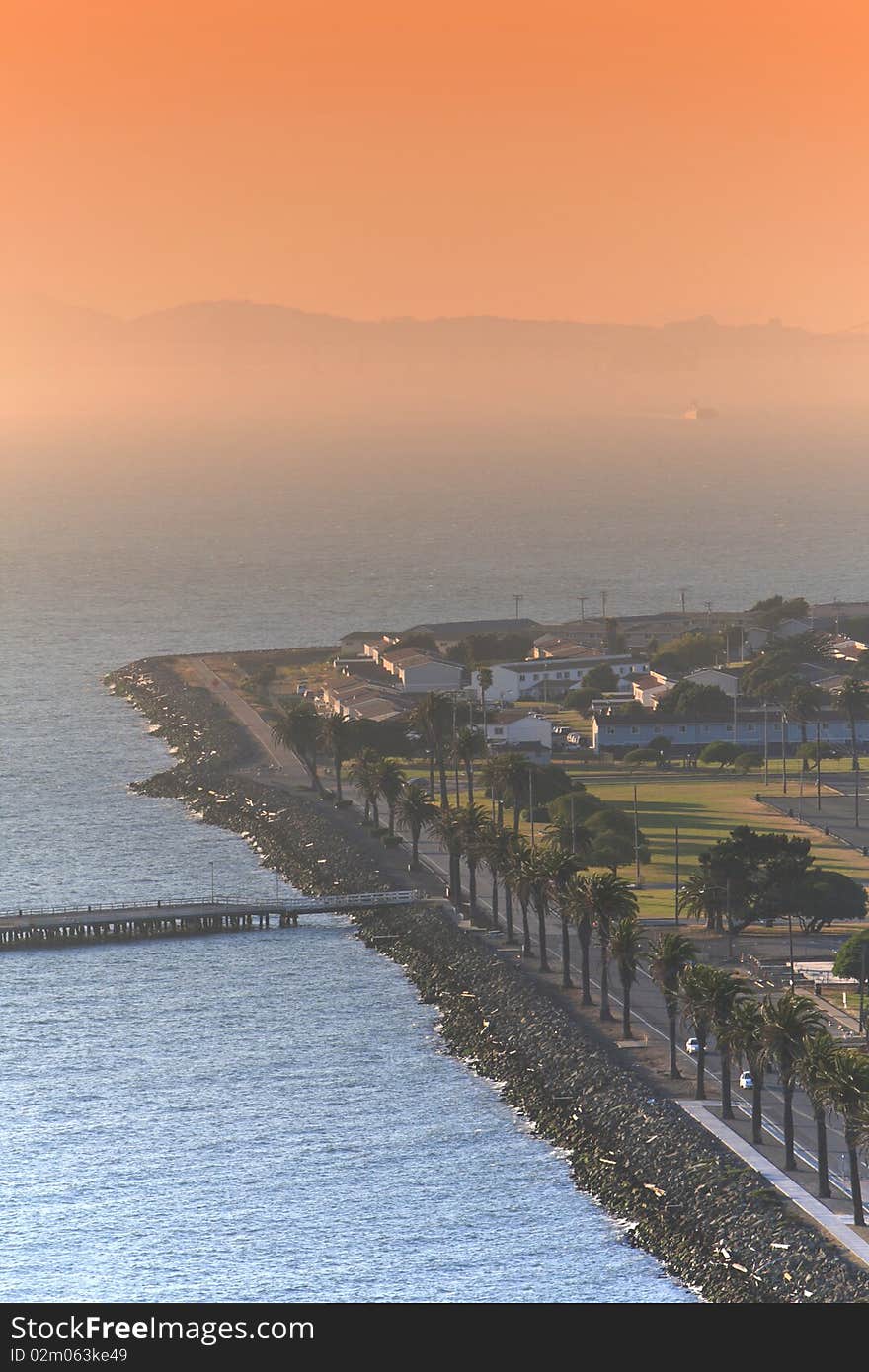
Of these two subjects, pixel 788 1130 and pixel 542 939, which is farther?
pixel 542 939

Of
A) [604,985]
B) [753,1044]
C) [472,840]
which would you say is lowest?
[604,985]

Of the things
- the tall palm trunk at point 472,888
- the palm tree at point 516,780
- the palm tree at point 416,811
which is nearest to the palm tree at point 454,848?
the tall palm trunk at point 472,888

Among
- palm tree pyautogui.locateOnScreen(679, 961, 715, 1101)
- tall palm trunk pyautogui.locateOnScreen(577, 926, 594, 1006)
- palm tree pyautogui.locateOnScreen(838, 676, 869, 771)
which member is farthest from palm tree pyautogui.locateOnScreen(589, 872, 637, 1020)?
palm tree pyautogui.locateOnScreen(838, 676, 869, 771)

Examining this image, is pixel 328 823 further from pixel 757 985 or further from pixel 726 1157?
pixel 726 1157

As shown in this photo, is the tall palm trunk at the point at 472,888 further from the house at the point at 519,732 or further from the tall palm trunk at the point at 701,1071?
the house at the point at 519,732

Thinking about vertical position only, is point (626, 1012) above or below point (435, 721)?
below

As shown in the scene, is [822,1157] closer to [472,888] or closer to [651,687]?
[472,888]

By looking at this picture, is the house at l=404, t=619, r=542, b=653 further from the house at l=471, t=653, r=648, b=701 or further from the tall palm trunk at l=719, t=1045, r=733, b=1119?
the tall palm trunk at l=719, t=1045, r=733, b=1119

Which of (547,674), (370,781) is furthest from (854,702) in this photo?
(370,781)
